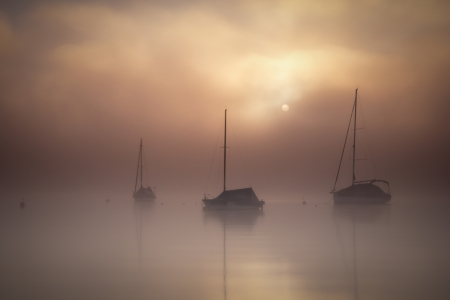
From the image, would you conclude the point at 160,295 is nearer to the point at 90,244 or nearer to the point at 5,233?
the point at 90,244

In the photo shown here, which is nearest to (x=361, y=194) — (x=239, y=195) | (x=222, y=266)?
(x=239, y=195)

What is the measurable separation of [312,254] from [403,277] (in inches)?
207

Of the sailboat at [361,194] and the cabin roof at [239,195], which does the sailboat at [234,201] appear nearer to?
the cabin roof at [239,195]

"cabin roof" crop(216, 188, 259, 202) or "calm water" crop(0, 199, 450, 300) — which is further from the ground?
"cabin roof" crop(216, 188, 259, 202)

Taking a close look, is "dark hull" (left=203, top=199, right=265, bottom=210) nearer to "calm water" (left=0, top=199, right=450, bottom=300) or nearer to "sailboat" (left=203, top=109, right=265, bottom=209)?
"sailboat" (left=203, top=109, right=265, bottom=209)

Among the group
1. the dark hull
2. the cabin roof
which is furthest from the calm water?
the cabin roof

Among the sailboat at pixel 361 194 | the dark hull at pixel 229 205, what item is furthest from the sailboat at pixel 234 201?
the sailboat at pixel 361 194

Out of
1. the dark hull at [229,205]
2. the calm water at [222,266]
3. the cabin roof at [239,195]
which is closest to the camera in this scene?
the calm water at [222,266]

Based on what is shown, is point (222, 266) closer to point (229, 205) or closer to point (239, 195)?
point (229, 205)

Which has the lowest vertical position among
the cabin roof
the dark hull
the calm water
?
the calm water

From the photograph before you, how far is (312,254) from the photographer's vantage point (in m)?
18.2

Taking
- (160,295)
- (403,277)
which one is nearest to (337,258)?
(403,277)

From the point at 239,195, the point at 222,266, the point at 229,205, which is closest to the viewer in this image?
the point at 222,266

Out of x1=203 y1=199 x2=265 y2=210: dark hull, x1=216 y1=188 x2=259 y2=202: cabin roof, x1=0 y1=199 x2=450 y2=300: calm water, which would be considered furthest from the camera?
x1=216 y1=188 x2=259 y2=202: cabin roof
